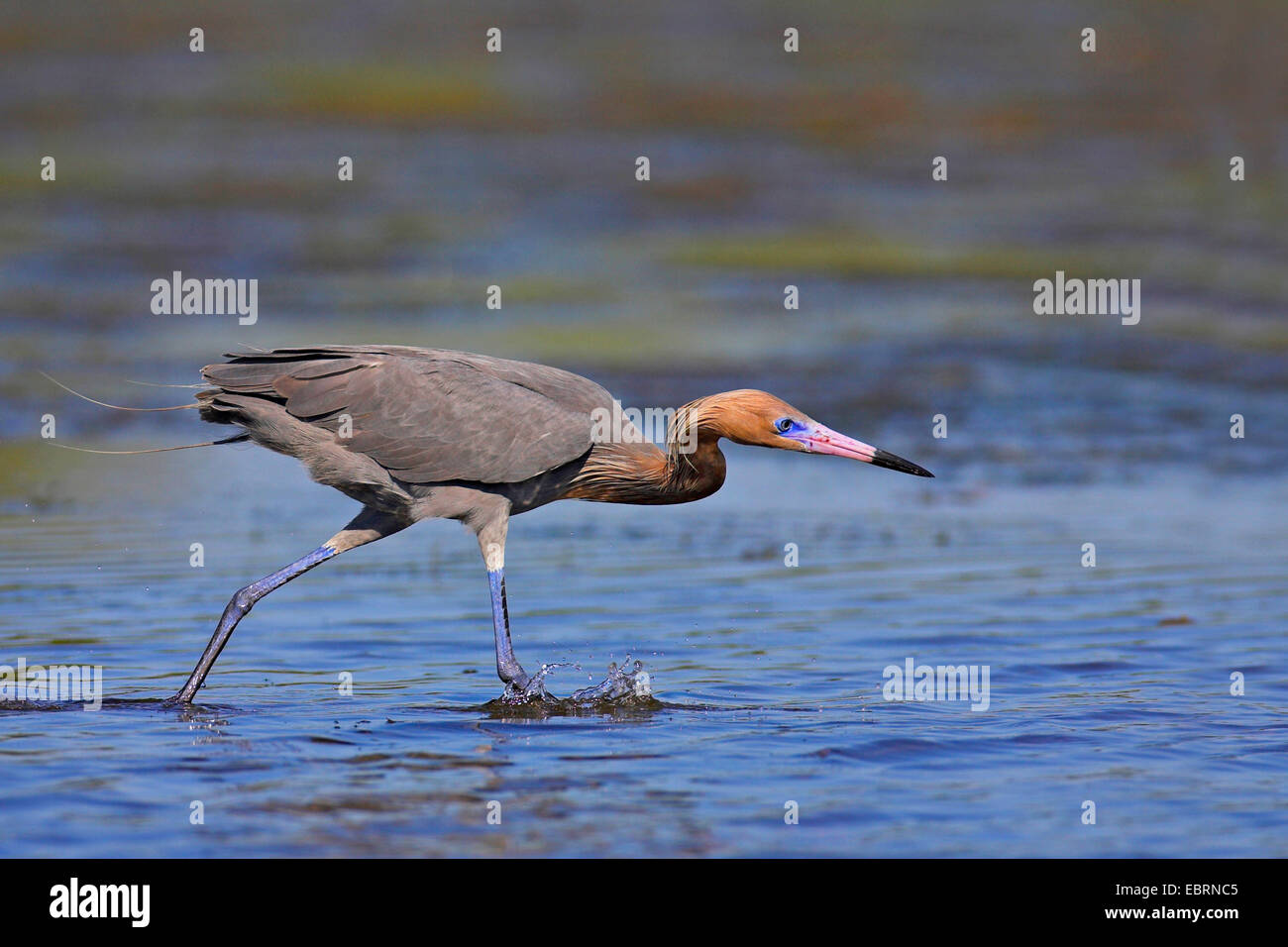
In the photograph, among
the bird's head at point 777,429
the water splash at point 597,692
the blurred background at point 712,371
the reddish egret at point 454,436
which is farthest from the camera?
the bird's head at point 777,429

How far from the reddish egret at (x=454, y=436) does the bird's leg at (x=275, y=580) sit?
1 centimetres

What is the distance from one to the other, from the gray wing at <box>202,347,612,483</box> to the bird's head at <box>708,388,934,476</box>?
0.70 m

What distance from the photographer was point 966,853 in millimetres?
6207

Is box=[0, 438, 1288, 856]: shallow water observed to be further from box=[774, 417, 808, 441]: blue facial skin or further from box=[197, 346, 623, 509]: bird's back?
box=[774, 417, 808, 441]: blue facial skin

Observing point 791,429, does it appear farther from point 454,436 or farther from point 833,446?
point 454,436

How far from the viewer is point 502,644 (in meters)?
8.57

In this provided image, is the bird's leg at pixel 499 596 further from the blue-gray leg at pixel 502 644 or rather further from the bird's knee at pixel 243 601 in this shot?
the bird's knee at pixel 243 601

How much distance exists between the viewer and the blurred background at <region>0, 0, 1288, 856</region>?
732 centimetres

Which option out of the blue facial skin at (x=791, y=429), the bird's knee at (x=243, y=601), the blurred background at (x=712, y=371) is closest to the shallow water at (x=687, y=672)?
the blurred background at (x=712, y=371)

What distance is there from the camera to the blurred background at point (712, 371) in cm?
732

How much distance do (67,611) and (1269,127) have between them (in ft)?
59.7

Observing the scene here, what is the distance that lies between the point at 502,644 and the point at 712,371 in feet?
28.0

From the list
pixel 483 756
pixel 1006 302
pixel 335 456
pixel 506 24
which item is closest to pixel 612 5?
pixel 506 24
